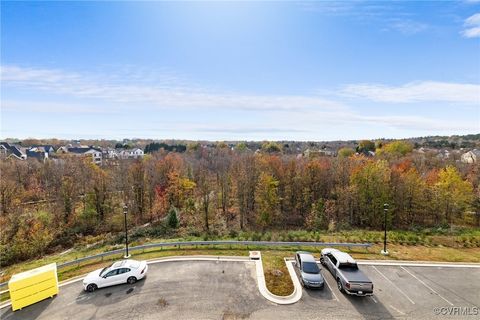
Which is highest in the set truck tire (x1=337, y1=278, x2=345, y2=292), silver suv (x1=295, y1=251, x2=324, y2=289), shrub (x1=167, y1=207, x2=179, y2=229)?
silver suv (x1=295, y1=251, x2=324, y2=289)

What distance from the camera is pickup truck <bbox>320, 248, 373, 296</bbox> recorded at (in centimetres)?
1202

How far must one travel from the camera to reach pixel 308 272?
13445 millimetres

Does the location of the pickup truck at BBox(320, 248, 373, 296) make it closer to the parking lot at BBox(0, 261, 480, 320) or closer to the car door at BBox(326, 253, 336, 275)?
the car door at BBox(326, 253, 336, 275)

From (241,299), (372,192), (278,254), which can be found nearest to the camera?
(241,299)

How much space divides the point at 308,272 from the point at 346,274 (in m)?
1.87

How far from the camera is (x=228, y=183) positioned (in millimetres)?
36500

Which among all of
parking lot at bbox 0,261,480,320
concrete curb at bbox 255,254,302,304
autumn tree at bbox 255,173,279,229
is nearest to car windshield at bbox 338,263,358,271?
parking lot at bbox 0,261,480,320

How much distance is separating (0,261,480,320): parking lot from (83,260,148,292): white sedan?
32 centimetres

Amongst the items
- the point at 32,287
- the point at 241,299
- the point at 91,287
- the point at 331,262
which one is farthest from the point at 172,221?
the point at 331,262

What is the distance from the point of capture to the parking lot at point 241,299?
11203 mm

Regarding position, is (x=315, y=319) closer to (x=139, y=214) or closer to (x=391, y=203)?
(x=391, y=203)

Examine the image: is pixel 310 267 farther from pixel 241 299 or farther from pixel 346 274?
pixel 241 299

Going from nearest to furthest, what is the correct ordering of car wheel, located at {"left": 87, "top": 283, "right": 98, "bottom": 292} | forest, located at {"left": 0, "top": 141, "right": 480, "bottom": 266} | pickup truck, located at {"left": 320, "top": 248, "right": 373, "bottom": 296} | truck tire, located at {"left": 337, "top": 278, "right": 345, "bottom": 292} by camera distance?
pickup truck, located at {"left": 320, "top": 248, "right": 373, "bottom": 296}, truck tire, located at {"left": 337, "top": 278, "right": 345, "bottom": 292}, car wheel, located at {"left": 87, "top": 283, "right": 98, "bottom": 292}, forest, located at {"left": 0, "top": 141, "right": 480, "bottom": 266}

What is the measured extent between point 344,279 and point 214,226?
816 inches
